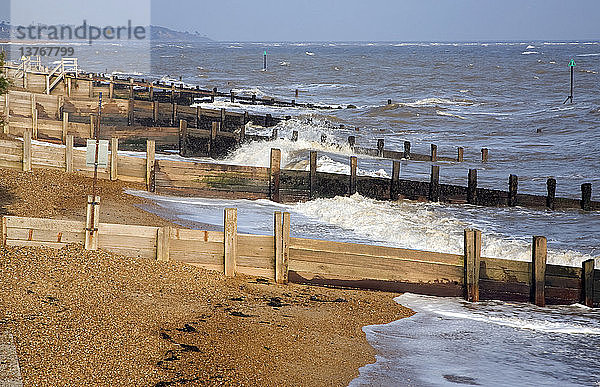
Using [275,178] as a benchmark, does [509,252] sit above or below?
below

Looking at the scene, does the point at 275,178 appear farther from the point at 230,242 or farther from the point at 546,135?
the point at 546,135

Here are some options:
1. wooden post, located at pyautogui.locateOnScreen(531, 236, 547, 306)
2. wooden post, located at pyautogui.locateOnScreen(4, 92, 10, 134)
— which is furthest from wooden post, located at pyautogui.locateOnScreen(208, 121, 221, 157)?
wooden post, located at pyautogui.locateOnScreen(531, 236, 547, 306)

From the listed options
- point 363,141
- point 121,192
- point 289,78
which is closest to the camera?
point 121,192

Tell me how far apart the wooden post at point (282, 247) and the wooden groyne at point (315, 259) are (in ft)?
0.05

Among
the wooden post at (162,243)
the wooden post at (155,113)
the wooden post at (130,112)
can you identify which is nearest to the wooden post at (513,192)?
the wooden post at (162,243)

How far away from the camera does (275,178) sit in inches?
812

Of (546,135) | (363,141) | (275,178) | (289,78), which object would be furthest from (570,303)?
(289,78)

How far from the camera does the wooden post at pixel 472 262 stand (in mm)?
12023

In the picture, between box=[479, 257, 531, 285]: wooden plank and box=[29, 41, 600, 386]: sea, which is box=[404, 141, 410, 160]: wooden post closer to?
box=[29, 41, 600, 386]: sea

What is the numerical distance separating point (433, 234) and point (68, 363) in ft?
34.3

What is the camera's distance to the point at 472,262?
12117mm

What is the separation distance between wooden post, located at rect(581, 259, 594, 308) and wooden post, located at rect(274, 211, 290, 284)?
15.2 feet

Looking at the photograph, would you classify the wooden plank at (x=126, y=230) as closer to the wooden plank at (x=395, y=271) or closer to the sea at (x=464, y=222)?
the wooden plank at (x=395, y=271)

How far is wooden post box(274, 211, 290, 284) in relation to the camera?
1232 cm
